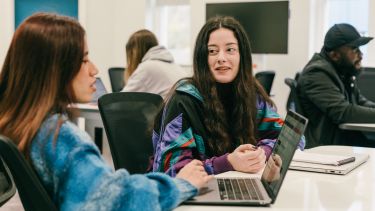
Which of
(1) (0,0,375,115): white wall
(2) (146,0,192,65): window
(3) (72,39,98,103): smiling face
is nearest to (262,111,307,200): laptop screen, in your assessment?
(3) (72,39,98,103): smiling face

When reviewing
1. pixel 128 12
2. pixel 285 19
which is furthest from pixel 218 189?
pixel 128 12

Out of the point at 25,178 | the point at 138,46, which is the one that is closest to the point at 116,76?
the point at 138,46

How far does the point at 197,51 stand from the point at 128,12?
4.91 metres

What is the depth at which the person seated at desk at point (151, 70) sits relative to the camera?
3994mm

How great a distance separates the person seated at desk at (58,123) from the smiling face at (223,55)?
87cm

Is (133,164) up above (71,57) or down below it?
below

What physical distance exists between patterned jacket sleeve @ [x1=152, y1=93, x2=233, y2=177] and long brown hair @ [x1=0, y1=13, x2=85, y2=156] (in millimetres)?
703

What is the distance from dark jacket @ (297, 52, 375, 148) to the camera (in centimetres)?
328

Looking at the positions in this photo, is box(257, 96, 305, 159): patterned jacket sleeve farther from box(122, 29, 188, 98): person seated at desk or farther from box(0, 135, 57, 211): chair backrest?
box(122, 29, 188, 98): person seated at desk

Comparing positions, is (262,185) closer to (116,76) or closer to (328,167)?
(328,167)

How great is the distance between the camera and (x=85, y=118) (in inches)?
154

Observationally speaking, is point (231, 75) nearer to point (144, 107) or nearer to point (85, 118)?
point (144, 107)

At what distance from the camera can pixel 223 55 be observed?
208cm

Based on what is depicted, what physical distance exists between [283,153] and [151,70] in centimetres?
263
